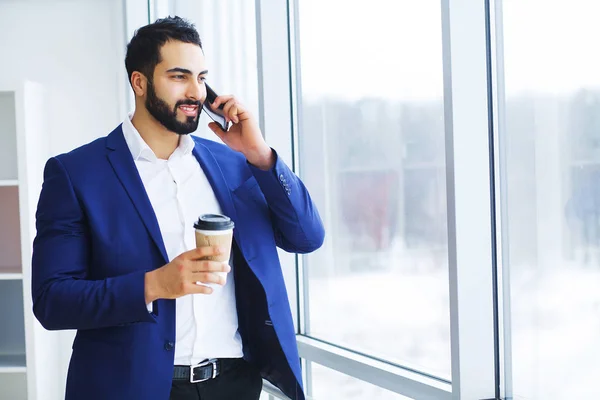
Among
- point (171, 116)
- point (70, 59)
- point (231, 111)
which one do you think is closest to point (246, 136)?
point (231, 111)

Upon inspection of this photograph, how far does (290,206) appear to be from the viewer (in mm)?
1882

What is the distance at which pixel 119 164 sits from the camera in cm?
189

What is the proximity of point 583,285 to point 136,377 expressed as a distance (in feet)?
3.65

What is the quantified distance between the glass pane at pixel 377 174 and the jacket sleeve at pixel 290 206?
46 cm

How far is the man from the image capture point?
1.77 m

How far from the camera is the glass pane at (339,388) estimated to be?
2.55 m

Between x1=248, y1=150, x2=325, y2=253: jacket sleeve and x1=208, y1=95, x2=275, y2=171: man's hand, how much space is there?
23 millimetres

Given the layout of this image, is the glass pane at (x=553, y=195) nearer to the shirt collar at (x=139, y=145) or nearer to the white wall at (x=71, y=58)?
the shirt collar at (x=139, y=145)

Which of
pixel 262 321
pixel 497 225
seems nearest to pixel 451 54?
pixel 497 225

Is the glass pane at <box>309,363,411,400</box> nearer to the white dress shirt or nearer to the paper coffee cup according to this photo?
the white dress shirt

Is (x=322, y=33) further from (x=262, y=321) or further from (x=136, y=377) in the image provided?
(x=136, y=377)

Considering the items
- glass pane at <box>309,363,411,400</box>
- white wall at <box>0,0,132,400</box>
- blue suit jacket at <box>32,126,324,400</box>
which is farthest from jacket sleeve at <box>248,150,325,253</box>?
white wall at <box>0,0,132,400</box>

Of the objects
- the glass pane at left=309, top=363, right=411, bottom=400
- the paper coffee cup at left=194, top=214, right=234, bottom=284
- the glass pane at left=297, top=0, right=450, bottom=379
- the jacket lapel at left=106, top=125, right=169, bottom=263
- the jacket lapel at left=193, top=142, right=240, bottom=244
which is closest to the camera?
the paper coffee cup at left=194, top=214, right=234, bottom=284

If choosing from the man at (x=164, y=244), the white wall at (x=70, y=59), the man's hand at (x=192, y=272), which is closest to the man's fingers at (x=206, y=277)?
the man's hand at (x=192, y=272)
